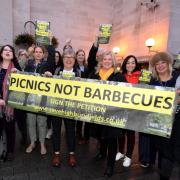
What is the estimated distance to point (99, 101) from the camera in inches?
131

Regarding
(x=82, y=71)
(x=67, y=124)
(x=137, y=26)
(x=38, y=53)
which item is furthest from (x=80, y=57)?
(x=137, y=26)

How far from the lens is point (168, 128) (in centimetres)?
288

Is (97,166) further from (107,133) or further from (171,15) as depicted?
(171,15)

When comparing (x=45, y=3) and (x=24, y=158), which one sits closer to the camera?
(x=24, y=158)

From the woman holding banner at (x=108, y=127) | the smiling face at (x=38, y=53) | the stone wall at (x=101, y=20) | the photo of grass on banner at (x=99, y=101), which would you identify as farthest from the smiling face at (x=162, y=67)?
the stone wall at (x=101, y=20)

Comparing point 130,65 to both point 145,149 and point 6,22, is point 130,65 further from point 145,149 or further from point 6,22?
point 6,22

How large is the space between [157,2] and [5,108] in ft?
29.1

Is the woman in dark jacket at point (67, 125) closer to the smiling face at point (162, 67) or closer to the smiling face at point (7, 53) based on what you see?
the smiling face at point (7, 53)

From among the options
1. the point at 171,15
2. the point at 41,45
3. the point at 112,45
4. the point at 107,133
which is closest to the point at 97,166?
the point at 107,133

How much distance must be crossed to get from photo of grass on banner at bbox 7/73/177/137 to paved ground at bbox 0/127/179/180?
821 millimetres

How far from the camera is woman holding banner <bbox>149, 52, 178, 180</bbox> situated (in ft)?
9.50

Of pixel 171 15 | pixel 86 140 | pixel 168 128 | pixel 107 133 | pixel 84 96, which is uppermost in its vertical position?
pixel 171 15

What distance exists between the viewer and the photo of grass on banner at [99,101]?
3004 millimetres

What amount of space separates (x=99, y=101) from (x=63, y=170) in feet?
3.93
